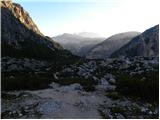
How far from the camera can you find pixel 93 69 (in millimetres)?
46156

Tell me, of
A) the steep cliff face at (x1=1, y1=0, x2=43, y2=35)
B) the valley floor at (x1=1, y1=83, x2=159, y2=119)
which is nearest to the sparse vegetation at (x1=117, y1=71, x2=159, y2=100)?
the valley floor at (x1=1, y1=83, x2=159, y2=119)

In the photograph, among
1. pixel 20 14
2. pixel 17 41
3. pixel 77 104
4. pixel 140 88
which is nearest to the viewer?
pixel 77 104

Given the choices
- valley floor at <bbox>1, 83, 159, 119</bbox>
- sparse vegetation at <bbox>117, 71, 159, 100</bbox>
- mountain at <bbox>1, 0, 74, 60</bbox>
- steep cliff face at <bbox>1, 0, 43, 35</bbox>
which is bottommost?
valley floor at <bbox>1, 83, 159, 119</bbox>

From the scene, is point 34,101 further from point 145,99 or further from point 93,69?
point 93,69

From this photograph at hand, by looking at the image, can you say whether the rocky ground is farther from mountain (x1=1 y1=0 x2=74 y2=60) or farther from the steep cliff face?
the steep cliff face

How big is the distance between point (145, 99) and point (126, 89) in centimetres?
207

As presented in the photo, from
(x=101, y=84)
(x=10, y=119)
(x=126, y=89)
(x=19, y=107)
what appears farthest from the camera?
(x=101, y=84)

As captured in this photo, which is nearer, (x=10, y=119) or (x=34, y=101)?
(x=10, y=119)

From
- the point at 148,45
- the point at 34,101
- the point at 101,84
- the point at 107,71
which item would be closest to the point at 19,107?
the point at 34,101

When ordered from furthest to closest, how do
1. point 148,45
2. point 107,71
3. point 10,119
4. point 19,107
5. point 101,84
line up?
point 148,45 → point 107,71 → point 101,84 → point 19,107 → point 10,119

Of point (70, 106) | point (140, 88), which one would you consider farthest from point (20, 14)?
point (70, 106)

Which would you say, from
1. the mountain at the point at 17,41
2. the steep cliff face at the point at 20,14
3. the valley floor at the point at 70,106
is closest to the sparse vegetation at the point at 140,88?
the valley floor at the point at 70,106

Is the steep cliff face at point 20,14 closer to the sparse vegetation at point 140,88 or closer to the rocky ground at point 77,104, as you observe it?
the rocky ground at point 77,104

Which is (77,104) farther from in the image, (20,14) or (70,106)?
(20,14)
